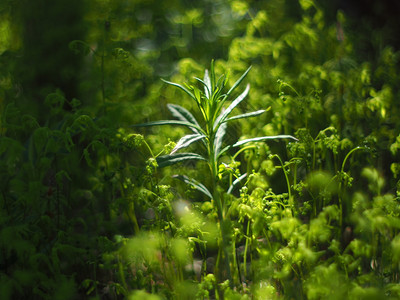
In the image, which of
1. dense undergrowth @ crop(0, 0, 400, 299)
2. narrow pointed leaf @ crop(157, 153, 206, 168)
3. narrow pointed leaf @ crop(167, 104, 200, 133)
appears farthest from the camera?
narrow pointed leaf @ crop(167, 104, 200, 133)

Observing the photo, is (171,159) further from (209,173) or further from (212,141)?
(209,173)

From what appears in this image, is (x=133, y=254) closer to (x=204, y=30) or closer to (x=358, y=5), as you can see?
(x=204, y=30)

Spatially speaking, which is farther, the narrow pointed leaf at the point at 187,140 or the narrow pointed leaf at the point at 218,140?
the narrow pointed leaf at the point at 218,140

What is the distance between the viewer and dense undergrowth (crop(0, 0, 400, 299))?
4.37ft

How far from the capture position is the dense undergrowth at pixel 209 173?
133cm

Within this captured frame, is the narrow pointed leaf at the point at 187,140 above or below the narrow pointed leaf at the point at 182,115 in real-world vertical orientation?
below

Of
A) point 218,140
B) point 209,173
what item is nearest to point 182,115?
point 218,140

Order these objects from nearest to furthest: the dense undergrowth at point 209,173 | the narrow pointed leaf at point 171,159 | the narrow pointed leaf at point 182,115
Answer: the dense undergrowth at point 209,173 → the narrow pointed leaf at point 171,159 → the narrow pointed leaf at point 182,115

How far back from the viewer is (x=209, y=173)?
1.83 metres

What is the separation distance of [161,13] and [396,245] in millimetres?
2209

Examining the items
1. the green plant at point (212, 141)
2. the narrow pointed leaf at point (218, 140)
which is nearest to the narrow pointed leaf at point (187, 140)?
the green plant at point (212, 141)

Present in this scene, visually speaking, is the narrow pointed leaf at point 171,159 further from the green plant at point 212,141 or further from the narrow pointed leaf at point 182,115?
the narrow pointed leaf at point 182,115

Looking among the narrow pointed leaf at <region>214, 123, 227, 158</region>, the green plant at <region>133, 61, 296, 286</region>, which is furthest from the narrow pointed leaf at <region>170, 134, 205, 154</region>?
the narrow pointed leaf at <region>214, 123, 227, 158</region>

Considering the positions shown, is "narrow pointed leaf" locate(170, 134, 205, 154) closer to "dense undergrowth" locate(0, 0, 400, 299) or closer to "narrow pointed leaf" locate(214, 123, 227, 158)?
"dense undergrowth" locate(0, 0, 400, 299)
